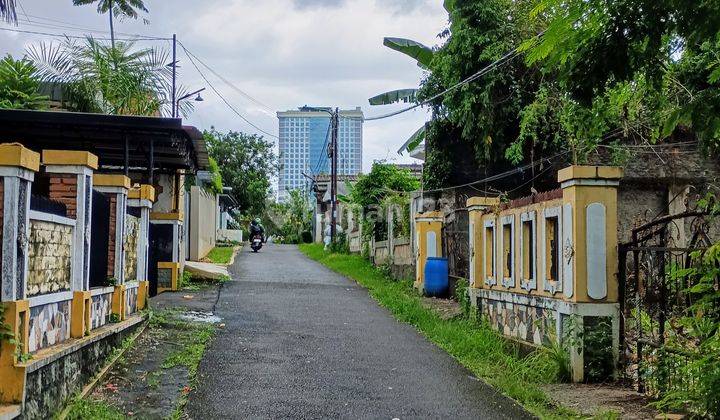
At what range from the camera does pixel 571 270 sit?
8719 millimetres

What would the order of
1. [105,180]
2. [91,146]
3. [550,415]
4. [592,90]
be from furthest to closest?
[91,146] → [105,180] → [550,415] → [592,90]

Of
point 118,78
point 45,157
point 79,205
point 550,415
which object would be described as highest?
point 118,78

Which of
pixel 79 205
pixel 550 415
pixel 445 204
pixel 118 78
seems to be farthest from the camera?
pixel 445 204

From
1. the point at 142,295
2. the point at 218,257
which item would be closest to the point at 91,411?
the point at 142,295

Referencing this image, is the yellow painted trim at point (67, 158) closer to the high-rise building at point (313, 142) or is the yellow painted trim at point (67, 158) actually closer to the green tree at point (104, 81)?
the green tree at point (104, 81)

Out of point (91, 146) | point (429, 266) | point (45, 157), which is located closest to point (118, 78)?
point (91, 146)

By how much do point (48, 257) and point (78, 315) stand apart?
1.05 m

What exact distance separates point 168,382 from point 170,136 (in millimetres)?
6606

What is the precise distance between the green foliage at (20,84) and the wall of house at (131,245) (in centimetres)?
717

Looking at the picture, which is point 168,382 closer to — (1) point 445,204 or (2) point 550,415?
(2) point 550,415

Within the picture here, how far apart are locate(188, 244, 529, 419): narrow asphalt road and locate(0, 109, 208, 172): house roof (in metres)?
3.31

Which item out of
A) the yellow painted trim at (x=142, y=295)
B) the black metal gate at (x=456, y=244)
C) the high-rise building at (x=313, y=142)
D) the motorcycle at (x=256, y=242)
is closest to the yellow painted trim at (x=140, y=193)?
the yellow painted trim at (x=142, y=295)

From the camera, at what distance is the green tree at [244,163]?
49812mm

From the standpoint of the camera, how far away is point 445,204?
2089 centimetres
